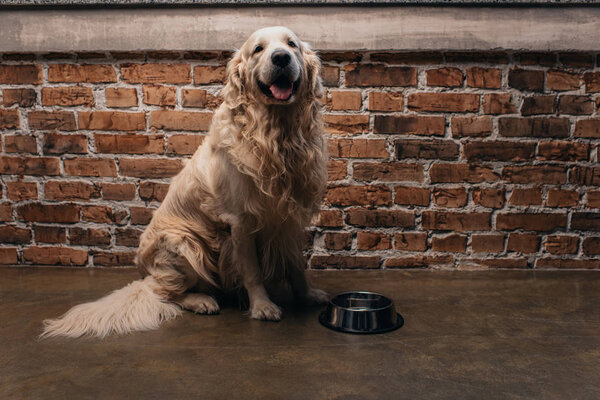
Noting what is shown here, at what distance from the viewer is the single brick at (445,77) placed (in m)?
2.40

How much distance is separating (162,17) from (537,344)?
2.27m

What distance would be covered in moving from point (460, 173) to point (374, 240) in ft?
1.93

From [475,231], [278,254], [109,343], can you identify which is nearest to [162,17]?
[278,254]

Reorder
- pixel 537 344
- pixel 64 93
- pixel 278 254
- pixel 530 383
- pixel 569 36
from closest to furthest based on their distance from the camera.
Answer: pixel 530 383 < pixel 537 344 < pixel 278 254 < pixel 569 36 < pixel 64 93

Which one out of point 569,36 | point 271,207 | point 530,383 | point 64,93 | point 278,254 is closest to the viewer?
point 530,383

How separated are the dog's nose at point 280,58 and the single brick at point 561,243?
178 cm

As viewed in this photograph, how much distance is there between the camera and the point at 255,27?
2.37m

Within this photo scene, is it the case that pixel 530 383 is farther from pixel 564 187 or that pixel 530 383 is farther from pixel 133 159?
pixel 133 159

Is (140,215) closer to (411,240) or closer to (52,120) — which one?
(52,120)

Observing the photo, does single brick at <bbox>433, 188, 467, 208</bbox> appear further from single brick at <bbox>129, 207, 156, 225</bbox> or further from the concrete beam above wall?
single brick at <bbox>129, 207, 156, 225</bbox>

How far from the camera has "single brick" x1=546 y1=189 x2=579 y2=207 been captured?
8.11 feet

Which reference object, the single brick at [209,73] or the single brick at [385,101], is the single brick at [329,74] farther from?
the single brick at [209,73]

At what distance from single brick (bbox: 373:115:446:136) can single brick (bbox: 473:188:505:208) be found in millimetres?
386

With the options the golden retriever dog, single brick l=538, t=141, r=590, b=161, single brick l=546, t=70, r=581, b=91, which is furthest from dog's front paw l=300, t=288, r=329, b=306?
single brick l=546, t=70, r=581, b=91
